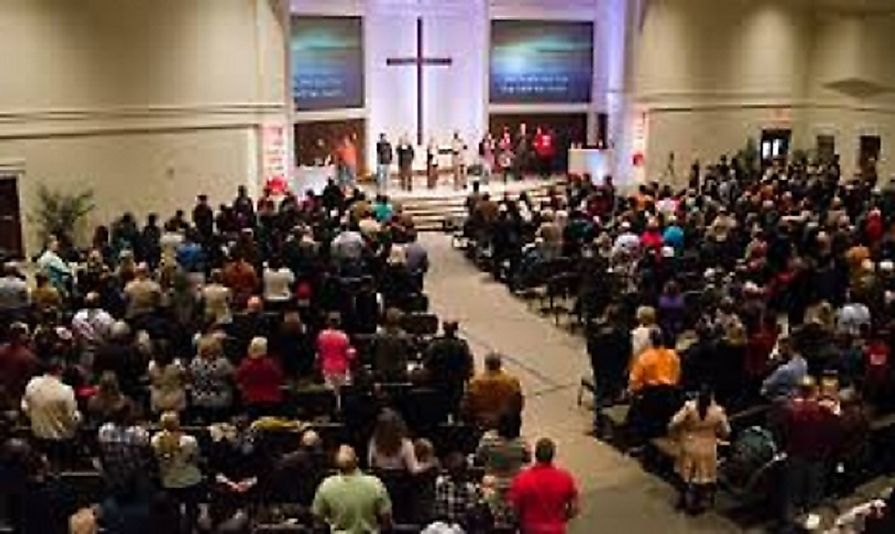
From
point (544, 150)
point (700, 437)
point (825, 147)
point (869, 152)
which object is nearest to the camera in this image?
point (700, 437)

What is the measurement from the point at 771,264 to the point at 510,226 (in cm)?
443

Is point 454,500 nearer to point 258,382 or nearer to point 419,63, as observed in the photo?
point 258,382

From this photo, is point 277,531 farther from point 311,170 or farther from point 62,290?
point 311,170

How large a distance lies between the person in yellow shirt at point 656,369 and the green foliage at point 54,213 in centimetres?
1211

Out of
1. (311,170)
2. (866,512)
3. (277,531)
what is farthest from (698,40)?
(277,531)

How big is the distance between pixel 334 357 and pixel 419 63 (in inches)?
664

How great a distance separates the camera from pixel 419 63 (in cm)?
2609

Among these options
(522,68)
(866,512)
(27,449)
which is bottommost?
Answer: (866,512)

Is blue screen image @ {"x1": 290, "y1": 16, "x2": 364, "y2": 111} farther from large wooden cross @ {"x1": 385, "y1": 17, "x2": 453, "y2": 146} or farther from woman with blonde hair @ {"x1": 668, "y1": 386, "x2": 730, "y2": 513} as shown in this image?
woman with blonde hair @ {"x1": 668, "y1": 386, "x2": 730, "y2": 513}

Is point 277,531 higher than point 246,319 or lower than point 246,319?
lower

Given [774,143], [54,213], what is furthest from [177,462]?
[774,143]

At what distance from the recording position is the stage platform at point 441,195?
22.6 m

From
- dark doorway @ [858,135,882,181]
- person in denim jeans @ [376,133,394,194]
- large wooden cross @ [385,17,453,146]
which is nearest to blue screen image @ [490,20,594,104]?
large wooden cross @ [385,17,453,146]

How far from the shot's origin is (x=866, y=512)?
7.92m
